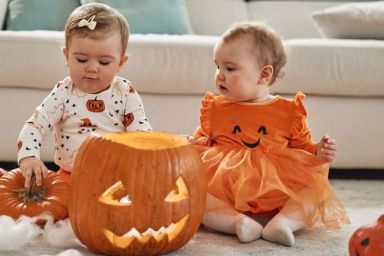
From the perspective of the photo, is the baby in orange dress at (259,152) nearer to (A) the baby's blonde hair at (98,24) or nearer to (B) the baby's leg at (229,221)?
(B) the baby's leg at (229,221)

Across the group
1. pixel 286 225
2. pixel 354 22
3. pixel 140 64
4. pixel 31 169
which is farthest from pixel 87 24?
pixel 354 22

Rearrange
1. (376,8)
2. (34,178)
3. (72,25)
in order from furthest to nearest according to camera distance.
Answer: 1. (376,8)
2. (72,25)
3. (34,178)

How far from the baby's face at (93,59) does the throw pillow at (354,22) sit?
1186 mm

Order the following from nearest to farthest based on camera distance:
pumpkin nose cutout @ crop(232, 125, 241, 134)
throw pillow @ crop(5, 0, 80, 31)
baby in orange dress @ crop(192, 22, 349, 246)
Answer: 1. baby in orange dress @ crop(192, 22, 349, 246)
2. pumpkin nose cutout @ crop(232, 125, 241, 134)
3. throw pillow @ crop(5, 0, 80, 31)

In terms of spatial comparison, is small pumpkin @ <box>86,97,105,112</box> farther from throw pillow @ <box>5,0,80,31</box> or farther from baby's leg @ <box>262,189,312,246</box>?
throw pillow @ <box>5,0,80,31</box>

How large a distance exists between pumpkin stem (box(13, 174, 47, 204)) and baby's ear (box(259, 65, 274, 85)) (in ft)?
2.27

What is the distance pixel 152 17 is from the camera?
107 inches

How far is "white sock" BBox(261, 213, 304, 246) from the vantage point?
151cm

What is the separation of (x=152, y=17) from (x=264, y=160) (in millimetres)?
1274

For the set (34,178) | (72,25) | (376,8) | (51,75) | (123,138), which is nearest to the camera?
(123,138)

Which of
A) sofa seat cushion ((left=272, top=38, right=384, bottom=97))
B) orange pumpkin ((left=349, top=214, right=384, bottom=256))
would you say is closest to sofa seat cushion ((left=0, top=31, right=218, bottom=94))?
sofa seat cushion ((left=272, top=38, right=384, bottom=97))

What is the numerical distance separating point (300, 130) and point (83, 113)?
2.08 ft

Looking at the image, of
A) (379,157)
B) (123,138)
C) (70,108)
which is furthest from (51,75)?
(379,157)

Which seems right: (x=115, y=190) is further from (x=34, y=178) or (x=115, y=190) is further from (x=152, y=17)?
(x=152, y=17)
